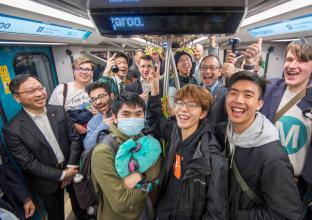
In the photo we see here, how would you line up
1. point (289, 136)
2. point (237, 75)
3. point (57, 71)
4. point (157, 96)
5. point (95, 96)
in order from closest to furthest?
1. point (237, 75)
2. point (289, 136)
3. point (157, 96)
4. point (95, 96)
5. point (57, 71)

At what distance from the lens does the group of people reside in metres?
1.19

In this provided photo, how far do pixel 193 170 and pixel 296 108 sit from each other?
3.25 feet

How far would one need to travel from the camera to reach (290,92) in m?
1.55

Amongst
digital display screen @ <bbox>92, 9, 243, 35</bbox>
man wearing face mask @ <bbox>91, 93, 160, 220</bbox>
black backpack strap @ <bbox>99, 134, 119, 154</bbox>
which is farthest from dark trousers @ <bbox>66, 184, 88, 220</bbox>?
digital display screen @ <bbox>92, 9, 243, 35</bbox>

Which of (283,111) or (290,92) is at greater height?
(290,92)

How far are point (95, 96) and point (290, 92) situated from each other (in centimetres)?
180

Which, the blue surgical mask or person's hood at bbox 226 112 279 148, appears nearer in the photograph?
person's hood at bbox 226 112 279 148

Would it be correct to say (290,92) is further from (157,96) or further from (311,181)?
(157,96)

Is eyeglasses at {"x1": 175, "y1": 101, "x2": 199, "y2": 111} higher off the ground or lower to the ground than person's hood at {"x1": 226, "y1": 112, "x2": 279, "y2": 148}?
higher

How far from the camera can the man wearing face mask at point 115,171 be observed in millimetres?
1356

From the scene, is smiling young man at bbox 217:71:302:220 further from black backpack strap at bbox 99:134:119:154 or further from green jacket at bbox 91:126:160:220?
black backpack strap at bbox 99:134:119:154

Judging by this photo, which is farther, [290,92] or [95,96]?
[95,96]

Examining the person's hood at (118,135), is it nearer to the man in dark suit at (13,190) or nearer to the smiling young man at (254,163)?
the smiling young man at (254,163)

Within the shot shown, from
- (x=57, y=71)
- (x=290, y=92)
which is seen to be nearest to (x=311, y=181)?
(x=290, y=92)
